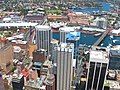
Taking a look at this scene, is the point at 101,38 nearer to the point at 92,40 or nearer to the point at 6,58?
the point at 92,40

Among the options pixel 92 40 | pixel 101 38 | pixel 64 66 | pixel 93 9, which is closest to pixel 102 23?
Answer: pixel 92 40

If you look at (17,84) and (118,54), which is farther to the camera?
(118,54)

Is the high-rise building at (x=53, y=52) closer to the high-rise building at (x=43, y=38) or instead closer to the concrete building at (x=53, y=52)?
the concrete building at (x=53, y=52)

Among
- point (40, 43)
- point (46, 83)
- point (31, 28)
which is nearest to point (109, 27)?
point (31, 28)

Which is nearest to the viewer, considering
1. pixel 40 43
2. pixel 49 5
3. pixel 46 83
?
pixel 46 83

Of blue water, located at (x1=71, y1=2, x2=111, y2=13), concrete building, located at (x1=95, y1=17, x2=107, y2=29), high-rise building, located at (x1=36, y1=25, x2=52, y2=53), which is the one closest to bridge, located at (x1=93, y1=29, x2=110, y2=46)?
concrete building, located at (x1=95, y1=17, x2=107, y2=29)

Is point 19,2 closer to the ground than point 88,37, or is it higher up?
higher up

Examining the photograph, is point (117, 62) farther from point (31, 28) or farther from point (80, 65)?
point (31, 28)
